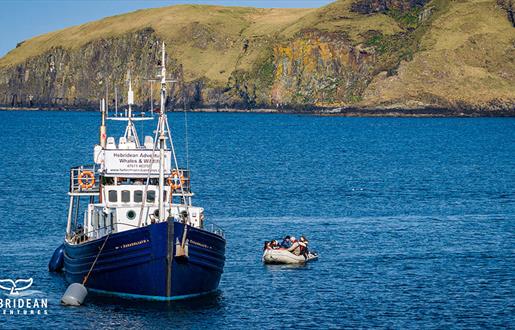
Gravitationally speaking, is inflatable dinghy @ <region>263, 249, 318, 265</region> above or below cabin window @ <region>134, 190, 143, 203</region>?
below

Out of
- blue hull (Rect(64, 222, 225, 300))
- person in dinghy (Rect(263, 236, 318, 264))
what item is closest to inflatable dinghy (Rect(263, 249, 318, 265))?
person in dinghy (Rect(263, 236, 318, 264))

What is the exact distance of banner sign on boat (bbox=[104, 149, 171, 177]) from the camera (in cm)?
5672

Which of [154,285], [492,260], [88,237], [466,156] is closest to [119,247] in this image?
[154,285]

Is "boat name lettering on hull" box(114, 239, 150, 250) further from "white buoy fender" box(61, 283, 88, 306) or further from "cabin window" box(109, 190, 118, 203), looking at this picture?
"cabin window" box(109, 190, 118, 203)

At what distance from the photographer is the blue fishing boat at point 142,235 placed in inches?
2030

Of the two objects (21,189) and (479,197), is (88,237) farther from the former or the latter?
(479,197)

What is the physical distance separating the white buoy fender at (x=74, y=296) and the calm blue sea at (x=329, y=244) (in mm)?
528

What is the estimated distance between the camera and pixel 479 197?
103188mm

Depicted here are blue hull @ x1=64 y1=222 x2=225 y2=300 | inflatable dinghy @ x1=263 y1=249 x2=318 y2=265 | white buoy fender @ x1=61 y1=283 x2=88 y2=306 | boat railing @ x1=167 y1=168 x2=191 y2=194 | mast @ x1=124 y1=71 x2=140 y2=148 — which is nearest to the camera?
blue hull @ x1=64 y1=222 x2=225 y2=300

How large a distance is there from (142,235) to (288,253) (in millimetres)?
16412

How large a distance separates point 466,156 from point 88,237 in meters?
115

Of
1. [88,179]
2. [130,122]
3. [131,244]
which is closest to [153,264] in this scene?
[131,244]

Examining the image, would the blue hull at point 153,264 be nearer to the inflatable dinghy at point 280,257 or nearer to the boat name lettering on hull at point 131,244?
the boat name lettering on hull at point 131,244

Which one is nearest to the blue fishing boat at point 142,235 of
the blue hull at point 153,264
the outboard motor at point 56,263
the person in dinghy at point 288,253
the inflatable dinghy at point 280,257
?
the blue hull at point 153,264
